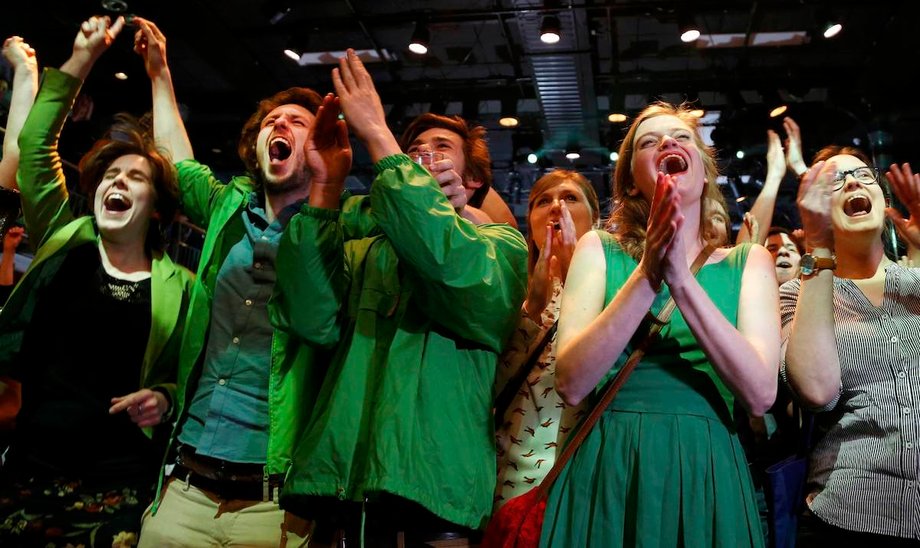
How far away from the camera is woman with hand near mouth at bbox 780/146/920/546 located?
5.93 ft

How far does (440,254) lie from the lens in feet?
5.12

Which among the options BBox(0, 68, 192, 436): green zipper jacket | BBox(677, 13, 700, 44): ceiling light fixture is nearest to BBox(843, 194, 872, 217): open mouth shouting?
BBox(0, 68, 192, 436): green zipper jacket

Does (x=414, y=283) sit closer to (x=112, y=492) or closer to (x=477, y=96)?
(x=112, y=492)

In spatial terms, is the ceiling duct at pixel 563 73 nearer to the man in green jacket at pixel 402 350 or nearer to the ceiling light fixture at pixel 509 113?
the ceiling light fixture at pixel 509 113

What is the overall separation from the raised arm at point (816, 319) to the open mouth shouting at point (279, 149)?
144 cm

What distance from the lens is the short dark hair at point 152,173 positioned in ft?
8.43

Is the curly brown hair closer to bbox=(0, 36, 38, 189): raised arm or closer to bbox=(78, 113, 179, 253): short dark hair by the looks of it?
bbox=(78, 113, 179, 253): short dark hair

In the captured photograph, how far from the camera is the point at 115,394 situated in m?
2.30

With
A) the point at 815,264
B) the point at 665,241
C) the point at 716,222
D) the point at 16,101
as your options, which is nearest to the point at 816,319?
the point at 815,264

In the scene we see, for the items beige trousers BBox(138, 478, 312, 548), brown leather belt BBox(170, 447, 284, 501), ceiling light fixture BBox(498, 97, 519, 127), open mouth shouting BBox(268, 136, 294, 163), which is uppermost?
ceiling light fixture BBox(498, 97, 519, 127)

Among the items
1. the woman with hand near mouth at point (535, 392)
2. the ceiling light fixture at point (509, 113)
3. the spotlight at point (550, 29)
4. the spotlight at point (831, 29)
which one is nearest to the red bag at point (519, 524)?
the woman with hand near mouth at point (535, 392)

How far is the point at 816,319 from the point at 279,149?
1.56 meters

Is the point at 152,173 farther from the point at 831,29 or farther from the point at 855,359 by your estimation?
the point at 831,29

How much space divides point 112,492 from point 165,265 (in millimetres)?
734
